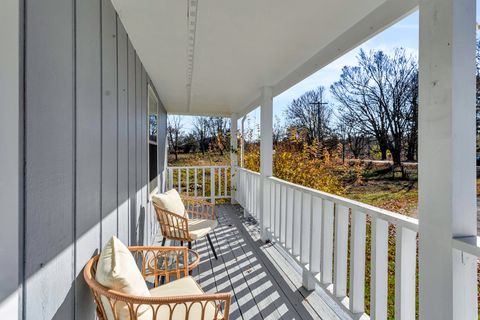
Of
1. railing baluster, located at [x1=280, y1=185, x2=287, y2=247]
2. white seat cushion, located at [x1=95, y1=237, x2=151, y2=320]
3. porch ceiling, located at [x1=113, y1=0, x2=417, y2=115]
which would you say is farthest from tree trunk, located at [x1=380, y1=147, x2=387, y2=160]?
white seat cushion, located at [x1=95, y1=237, x2=151, y2=320]

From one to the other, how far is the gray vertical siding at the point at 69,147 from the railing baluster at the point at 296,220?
179 cm

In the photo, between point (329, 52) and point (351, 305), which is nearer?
point (351, 305)

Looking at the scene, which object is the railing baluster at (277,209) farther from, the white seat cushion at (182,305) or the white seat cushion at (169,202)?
the white seat cushion at (182,305)

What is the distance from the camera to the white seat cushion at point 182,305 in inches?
56.8

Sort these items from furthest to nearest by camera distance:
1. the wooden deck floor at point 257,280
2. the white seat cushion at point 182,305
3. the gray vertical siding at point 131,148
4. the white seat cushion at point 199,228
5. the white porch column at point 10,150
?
the white seat cushion at point 199,228, the gray vertical siding at point 131,148, the wooden deck floor at point 257,280, the white seat cushion at point 182,305, the white porch column at point 10,150

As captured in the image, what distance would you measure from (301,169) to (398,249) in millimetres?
3240

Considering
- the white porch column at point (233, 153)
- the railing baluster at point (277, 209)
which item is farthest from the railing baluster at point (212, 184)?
the railing baluster at point (277, 209)

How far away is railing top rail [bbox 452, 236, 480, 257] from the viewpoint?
109 cm

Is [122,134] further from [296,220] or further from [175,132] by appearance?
[175,132]

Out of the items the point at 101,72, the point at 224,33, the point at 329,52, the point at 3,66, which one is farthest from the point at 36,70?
the point at 329,52

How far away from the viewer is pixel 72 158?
1.20 meters

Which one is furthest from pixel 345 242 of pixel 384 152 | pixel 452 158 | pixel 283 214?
pixel 283 214

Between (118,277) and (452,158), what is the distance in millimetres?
1618

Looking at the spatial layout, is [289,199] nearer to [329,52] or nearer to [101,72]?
[329,52]
